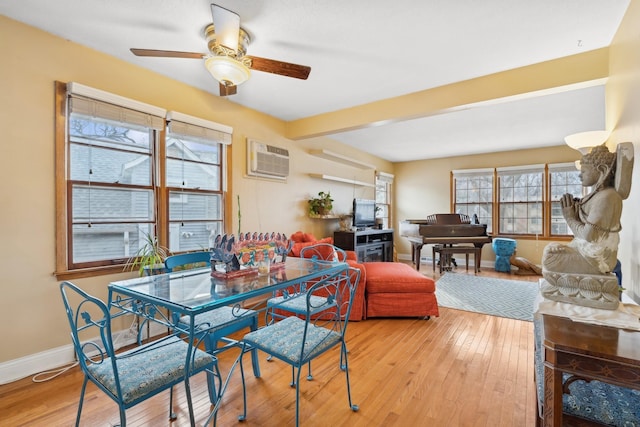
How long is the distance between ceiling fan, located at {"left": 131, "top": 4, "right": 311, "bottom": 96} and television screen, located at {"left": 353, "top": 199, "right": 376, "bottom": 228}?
12.1 feet

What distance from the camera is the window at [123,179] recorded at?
235 cm

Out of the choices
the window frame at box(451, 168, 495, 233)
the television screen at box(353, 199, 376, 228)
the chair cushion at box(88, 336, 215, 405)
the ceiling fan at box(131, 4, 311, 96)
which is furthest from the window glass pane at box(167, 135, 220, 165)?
the window frame at box(451, 168, 495, 233)

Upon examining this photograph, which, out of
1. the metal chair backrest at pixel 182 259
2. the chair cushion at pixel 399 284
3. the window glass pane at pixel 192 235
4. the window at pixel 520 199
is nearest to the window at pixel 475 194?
the window at pixel 520 199

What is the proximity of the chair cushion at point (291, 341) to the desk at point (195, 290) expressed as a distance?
→ 0.25m

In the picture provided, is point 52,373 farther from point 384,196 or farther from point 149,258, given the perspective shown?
point 384,196

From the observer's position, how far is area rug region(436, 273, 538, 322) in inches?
141

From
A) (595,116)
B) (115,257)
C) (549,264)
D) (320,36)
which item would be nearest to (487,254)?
(595,116)

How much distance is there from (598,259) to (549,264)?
0.67 feet

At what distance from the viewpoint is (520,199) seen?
20.6 feet

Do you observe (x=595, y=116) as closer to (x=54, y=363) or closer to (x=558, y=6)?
(x=558, y=6)

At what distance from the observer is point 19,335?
6.97 ft

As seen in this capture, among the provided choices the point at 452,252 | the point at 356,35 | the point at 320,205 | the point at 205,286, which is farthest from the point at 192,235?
the point at 452,252

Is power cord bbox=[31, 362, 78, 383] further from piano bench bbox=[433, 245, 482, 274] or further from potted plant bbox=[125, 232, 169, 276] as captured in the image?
piano bench bbox=[433, 245, 482, 274]

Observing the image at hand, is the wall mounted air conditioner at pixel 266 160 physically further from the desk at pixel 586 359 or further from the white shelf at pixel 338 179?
the desk at pixel 586 359
